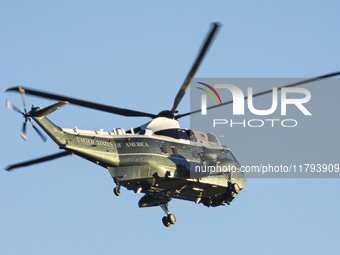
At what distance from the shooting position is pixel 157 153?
43.1 m

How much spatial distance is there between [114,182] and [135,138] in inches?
101

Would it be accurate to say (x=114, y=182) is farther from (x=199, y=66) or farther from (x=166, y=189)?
(x=199, y=66)

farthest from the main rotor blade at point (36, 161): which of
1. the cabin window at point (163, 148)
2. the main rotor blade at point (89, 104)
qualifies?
the cabin window at point (163, 148)

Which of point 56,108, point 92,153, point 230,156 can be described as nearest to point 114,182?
point 92,153

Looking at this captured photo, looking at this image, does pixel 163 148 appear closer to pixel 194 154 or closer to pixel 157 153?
pixel 157 153

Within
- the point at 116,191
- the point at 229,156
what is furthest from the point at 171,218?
the point at 116,191

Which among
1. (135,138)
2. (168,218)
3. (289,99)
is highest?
(289,99)

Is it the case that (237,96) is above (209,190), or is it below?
above

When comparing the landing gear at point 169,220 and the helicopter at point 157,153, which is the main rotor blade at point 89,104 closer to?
the helicopter at point 157,153

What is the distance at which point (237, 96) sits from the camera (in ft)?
151

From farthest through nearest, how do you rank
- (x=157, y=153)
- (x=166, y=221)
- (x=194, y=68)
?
(x=166, y=221)
(x=157, y=153)
(x=194, y=68)

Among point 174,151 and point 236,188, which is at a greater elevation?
point 174,151


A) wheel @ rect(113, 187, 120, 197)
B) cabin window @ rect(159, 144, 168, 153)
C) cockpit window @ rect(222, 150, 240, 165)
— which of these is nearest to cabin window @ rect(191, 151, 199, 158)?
cabin window @ rect(159, 144, 168, 153)

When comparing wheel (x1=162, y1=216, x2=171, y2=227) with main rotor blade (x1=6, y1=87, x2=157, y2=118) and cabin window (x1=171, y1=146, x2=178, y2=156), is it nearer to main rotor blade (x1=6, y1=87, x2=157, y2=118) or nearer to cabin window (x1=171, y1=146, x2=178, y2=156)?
cabin window (x1=171, y1=146, x2=178, y2=156)
